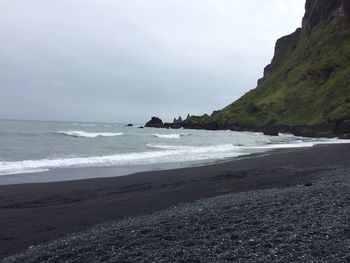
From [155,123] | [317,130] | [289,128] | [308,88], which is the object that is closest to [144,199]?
[317,130]

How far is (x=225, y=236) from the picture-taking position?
8.95 metres

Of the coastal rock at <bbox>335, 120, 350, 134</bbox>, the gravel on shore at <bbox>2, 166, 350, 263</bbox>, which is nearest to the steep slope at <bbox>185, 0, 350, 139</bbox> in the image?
the coastal rock at <bbox>335, 120, 350, 134</bbox>

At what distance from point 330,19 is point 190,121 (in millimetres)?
58655

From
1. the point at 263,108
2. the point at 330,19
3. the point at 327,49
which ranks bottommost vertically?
the point at 263,108

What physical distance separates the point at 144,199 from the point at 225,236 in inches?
270

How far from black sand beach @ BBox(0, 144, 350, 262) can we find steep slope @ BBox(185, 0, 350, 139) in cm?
6473

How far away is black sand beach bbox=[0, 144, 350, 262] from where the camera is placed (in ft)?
33.5

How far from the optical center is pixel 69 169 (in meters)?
25.8

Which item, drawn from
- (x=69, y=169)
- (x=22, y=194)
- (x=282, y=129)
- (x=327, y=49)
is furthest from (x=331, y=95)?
(x=22, y=194)

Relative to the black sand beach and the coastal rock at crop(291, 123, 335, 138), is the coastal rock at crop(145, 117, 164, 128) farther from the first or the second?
the black sand beach

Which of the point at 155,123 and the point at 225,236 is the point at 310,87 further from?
the point at 225,236

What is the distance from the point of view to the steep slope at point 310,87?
99.2m

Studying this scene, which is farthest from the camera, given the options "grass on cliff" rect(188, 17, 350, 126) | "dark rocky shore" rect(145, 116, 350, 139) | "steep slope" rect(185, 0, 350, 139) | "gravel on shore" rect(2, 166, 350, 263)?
→ "grass on cliff" rect(188, 17, 350, 126)

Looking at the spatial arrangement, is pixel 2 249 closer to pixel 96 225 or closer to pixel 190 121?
pixel 96 225
